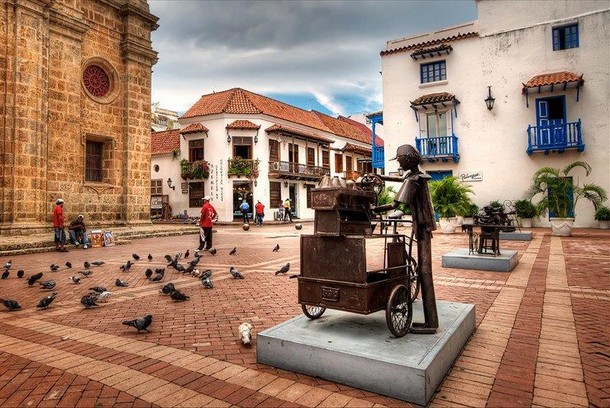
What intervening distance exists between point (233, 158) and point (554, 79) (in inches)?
867

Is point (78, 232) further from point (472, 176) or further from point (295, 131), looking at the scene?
point (295, 131)

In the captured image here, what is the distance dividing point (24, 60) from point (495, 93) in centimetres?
2091

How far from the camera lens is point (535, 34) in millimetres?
18891

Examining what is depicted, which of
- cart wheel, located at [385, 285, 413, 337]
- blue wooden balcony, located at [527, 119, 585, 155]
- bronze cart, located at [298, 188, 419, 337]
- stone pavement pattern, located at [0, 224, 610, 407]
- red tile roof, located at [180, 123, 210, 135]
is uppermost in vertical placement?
red tile roof, located at [180, 123, 210, 135]

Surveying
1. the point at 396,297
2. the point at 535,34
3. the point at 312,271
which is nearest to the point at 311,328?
the point at 312,271

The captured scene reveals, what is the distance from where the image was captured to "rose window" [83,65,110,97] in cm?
1593

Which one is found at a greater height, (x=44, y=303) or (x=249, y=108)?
(x=249, y=108)

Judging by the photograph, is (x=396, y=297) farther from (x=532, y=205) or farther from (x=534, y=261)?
(x=532, y=205)

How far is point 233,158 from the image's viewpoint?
101 feet

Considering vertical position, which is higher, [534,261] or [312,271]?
[312,271]

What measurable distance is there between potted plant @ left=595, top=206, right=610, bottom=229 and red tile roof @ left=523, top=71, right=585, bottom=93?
6.00m

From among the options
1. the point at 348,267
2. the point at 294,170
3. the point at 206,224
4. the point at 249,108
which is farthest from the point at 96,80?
the point at 294,170

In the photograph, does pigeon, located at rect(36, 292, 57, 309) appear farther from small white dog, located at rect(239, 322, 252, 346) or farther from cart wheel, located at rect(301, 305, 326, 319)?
cart wheel, located at rect(301, 305, 326, 319)

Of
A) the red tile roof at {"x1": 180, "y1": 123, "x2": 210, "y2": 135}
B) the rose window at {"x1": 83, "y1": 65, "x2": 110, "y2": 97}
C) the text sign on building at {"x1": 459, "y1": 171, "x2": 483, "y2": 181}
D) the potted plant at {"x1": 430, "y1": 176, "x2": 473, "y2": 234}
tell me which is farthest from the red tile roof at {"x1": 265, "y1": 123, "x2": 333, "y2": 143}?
the potted plant at {"x1": 430, "y1": 176, "x2": 473, "y2": 234}
